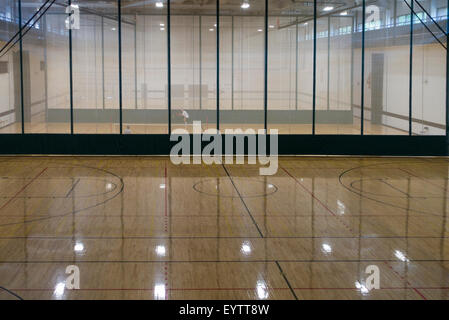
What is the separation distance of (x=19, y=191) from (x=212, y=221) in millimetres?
5106

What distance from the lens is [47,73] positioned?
1998 cm

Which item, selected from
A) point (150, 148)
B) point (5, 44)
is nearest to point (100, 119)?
point (150, 148)

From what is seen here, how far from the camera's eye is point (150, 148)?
20.5m

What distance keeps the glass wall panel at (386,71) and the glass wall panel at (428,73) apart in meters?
0.26

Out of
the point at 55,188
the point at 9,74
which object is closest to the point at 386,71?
the point at 55,188

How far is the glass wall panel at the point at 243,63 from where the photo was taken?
20516 millimetres

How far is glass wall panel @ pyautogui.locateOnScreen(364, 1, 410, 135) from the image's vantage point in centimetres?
2020

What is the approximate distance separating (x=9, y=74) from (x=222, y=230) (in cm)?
1056

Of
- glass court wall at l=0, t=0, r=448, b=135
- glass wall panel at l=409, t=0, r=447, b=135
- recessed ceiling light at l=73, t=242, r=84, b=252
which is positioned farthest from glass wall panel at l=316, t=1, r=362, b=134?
recessed ceiling light at l=73, t=242, r=84, b=252

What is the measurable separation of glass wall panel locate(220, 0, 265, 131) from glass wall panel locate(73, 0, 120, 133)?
3.29m

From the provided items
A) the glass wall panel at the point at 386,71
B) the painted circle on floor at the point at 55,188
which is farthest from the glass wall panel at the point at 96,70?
the glass wall panel at the point at 386,71

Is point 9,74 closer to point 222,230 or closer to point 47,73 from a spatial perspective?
point 47,73

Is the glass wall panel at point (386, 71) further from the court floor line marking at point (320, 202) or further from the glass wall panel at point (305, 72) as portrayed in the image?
the court floor line marking at point (320, 202)
